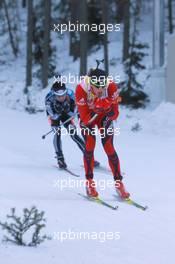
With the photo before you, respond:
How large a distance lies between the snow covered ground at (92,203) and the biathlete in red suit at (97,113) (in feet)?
1.27

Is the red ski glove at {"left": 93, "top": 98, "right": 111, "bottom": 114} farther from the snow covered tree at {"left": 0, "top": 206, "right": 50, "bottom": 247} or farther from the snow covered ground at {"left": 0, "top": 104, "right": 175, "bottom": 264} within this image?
the snow covered tree at {"left": 0, "top": 206, "right": 50, "bottom": 247}

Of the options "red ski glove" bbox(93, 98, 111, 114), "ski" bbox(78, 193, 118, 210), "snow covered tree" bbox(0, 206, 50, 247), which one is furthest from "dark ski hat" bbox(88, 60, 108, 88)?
"snow covered tree" bbox(0, 206, 50, 247)

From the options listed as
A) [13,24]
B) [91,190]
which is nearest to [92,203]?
[91,190]

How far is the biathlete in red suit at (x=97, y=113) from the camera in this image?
8453 mm

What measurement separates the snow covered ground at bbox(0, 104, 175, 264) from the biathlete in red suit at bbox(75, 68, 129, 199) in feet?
1.27

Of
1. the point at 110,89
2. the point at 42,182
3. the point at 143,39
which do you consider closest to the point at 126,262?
the point at 110,89

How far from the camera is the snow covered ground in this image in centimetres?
593

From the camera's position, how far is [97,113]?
8656 mm

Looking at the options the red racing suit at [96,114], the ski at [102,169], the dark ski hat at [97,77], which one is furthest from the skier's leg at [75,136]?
the dark ski hat at [97,77]

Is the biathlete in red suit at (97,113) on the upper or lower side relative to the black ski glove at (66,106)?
upper

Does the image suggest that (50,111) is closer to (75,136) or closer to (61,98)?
(61,98)

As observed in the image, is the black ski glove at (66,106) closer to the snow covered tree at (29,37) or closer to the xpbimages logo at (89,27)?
the xpbimages logo at (89,27)

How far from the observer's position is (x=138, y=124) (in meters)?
19.7

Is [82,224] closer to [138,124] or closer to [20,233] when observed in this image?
[20,233]
